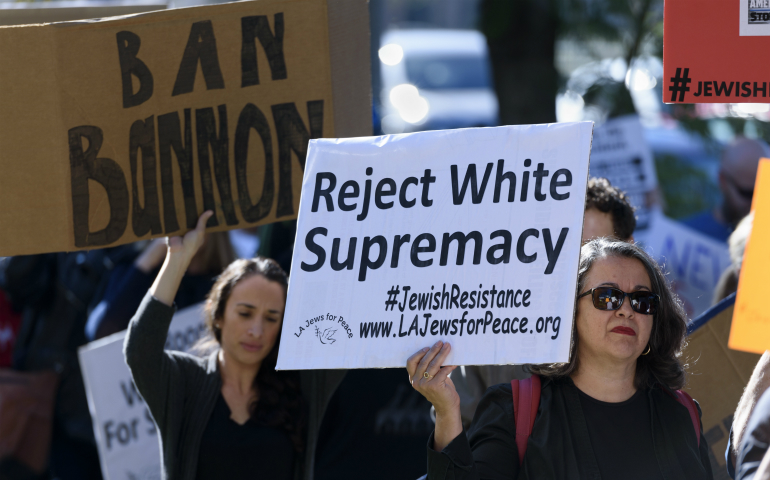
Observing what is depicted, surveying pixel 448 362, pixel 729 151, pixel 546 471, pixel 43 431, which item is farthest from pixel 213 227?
pixel 729 151

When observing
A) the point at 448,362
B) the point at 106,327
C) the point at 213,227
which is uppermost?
the point at 213,227

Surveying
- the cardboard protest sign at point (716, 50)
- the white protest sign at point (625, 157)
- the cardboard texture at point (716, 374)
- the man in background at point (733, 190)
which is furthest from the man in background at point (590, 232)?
the white protest sign at point (625, 157)

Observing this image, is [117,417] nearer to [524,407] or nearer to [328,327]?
[328,327]

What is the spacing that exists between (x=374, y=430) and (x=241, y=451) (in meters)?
1.19

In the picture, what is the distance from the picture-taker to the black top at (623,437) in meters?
2.22

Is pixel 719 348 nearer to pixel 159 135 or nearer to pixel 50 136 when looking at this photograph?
pixel 159 135

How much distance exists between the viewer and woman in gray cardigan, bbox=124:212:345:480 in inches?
115

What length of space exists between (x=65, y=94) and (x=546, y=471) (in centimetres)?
193

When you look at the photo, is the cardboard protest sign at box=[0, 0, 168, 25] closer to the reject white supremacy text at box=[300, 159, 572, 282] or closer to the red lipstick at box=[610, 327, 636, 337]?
the reject white supremacy text at box=[300, 159, 572, 282]

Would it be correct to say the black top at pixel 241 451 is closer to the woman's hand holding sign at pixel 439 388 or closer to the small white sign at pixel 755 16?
the woman's hand holding sign at pixel 439 388

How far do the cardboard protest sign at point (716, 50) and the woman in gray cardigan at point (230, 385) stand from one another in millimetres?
1510

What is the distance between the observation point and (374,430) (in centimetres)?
404

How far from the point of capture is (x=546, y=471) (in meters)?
2.18

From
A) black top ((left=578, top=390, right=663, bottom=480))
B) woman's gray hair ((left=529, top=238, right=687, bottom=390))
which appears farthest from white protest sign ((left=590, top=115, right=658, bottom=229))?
black top ((left=578, top=390, right=663, bottom=480))
